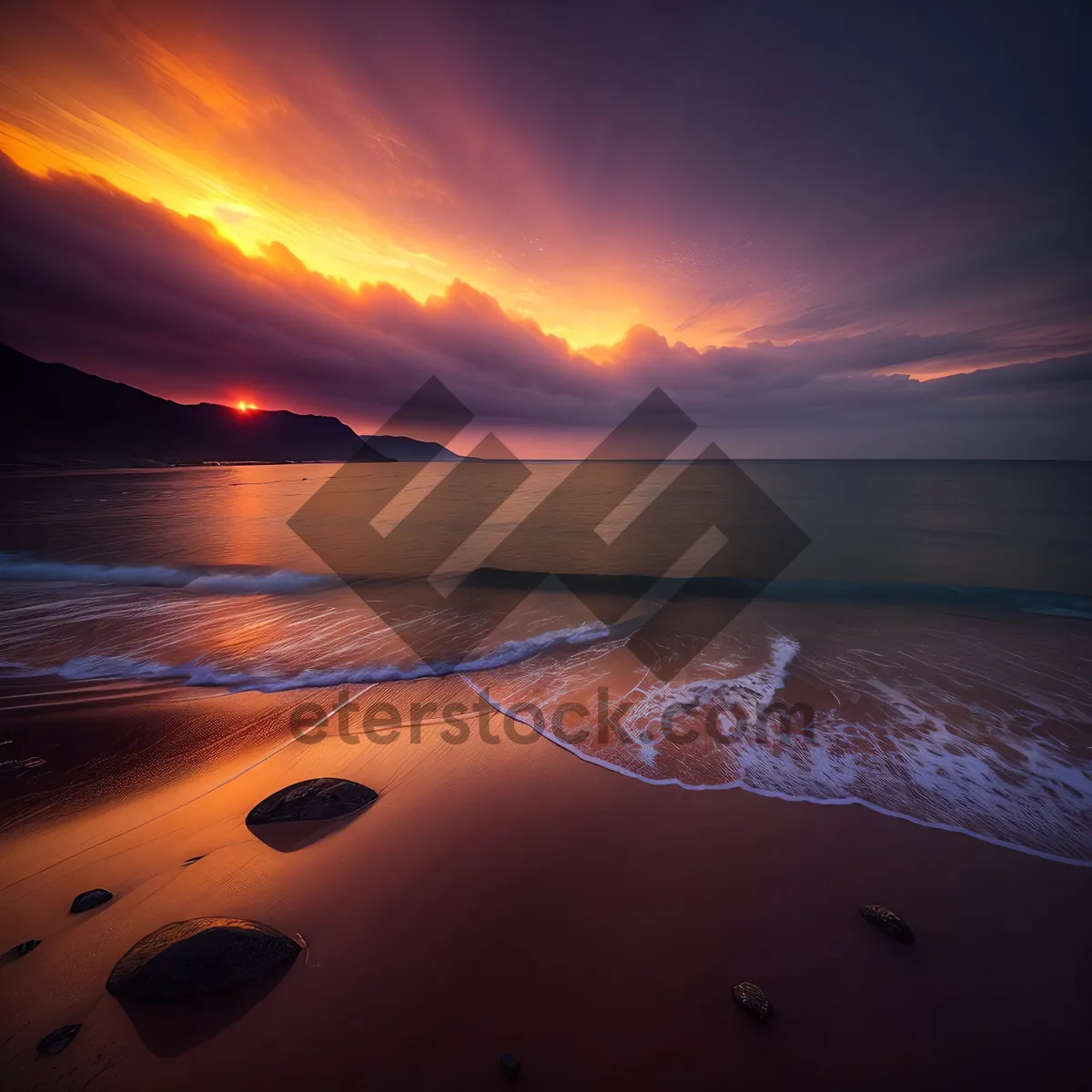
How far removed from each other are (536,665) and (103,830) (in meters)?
5.89

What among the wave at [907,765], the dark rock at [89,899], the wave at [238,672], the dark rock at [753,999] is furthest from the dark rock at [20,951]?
the dark rock at [753,999]

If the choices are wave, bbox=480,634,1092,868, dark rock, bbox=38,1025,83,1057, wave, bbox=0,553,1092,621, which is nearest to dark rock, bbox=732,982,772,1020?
wave, bbox=480,634,1092,868

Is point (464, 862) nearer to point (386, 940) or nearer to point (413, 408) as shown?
point (386, 940)

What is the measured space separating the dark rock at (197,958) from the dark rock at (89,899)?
2.19 feet

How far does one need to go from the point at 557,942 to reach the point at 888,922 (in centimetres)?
248

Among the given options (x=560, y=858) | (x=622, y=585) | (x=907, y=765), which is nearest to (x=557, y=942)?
(x=560, y=858)

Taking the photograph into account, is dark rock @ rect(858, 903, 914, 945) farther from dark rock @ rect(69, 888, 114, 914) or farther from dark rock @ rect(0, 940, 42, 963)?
dark rock @ rect(0, 940, 42, 963)

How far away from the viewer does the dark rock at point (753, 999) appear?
2.62 m

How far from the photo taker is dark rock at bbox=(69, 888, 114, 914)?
325cm

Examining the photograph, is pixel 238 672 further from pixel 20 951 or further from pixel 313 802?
pixel 20 951

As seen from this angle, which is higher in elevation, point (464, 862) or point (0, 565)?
point (464, 862)

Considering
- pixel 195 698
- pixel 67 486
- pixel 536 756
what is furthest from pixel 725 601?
pixel 67 486

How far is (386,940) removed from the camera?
3.11 m

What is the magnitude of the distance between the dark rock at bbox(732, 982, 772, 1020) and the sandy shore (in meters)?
0.07
